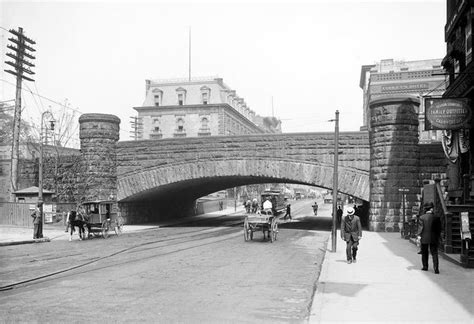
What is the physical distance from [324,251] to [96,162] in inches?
716

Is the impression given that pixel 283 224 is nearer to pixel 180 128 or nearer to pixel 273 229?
pixel 273 229

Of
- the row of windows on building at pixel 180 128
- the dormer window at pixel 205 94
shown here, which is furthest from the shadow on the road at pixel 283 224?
the dormer window at pixel 205 94

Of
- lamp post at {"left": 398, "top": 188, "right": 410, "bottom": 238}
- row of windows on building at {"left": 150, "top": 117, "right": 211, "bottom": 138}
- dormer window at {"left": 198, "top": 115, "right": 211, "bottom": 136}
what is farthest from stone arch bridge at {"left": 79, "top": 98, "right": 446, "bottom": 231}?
row of windows on building at {"left": 150, "top": 117, "right": 211, "bottom": 138}

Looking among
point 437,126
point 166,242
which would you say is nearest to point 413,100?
point 437,126

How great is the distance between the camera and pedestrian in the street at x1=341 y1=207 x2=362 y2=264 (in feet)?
45.3

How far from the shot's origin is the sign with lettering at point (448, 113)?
744 inches

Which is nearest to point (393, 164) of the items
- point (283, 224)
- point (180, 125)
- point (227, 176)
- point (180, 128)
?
point (227, 176)

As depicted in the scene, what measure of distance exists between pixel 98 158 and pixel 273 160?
38.2ft

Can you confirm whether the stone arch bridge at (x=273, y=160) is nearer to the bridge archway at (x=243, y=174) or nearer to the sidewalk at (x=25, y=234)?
the bridge archway at (x=243, y=174)

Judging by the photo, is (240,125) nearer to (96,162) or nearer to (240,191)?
(240,191)

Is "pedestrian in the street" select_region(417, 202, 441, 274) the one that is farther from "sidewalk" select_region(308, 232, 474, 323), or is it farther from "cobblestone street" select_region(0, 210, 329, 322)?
"cobblestone street" select_region(0, 210, 329, 322)

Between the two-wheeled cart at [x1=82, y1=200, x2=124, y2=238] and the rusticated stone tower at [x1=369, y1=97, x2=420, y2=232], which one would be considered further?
the rusticated stone tower at [x1=369, y1=97, x2=420, y2=232]

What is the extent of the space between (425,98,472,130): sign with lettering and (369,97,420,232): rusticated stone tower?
236 inches

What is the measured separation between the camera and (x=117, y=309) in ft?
25.7
